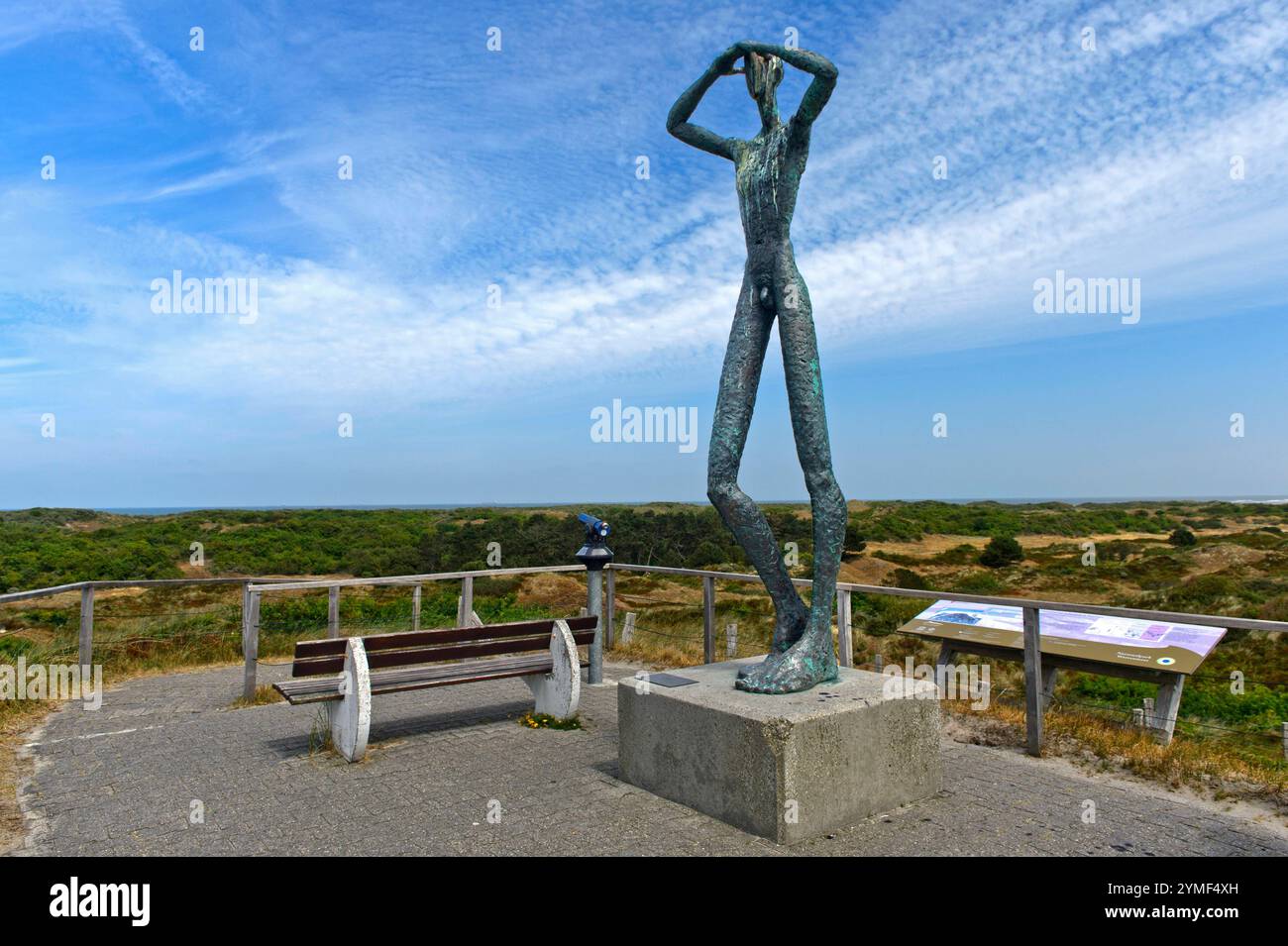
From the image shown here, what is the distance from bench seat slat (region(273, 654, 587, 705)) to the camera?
5047mm

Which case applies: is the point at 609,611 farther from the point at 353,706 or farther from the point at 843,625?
the point at 353,706

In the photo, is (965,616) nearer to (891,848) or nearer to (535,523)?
(891,848)

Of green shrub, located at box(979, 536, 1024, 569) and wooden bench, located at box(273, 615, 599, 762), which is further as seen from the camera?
green shrub, located at box(979, 536, 1024, 569)

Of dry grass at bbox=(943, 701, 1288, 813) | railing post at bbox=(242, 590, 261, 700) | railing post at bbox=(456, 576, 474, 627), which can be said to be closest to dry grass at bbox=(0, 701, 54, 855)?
railing post at bbox=(242, 590, 261, 700)

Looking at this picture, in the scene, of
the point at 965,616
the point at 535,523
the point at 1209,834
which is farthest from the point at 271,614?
the point at 535,523

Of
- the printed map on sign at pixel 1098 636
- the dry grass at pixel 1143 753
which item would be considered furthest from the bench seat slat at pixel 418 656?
the dry grass at pixel 1143 753

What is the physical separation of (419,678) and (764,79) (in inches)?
173

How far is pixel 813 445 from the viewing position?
4699 mm

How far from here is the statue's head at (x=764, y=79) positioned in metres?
4.75

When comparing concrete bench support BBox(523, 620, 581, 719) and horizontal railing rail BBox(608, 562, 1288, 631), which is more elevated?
horizontal railing rail BBox(608, 562, 1288, 631)

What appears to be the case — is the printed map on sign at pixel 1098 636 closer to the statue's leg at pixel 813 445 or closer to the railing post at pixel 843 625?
the railing post at pixel 843 625

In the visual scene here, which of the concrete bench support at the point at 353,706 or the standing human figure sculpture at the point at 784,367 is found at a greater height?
the standing human figure sculpture at the point at 784,367

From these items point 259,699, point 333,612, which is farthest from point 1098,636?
point 259,699

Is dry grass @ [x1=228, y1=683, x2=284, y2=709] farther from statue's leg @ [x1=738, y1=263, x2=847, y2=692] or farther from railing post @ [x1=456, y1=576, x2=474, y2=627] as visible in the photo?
statue's leg @ [x1=738, y1=263, x2=847, y2=692]
